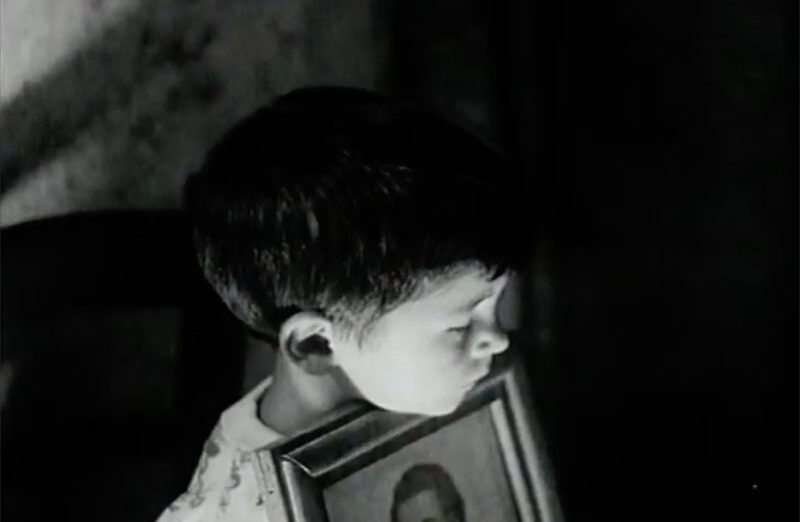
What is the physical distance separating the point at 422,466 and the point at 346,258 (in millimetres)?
135

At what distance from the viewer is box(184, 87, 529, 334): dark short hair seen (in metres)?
0.69

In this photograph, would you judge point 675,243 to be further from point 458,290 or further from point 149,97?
point 149,97

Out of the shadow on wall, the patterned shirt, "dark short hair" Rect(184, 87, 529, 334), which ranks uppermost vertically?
the shadow on wall

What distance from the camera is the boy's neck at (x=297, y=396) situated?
726 millimetres

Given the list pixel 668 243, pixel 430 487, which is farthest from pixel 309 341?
pixel 668 243

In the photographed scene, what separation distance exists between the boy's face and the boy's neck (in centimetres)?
1

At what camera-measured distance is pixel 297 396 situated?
73 cm

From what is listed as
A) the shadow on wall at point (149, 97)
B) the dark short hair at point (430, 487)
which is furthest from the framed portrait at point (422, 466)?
the shadow on wall at point (149, 97)

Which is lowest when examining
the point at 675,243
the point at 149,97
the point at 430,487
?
the point at 430,487

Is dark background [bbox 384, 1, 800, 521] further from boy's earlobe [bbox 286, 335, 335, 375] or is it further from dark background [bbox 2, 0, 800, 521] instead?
boy's earlobe [bbox 286, 335, 335, 375]

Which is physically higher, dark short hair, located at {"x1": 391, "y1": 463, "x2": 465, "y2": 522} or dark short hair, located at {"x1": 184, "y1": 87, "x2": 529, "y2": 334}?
→ dark short hair, located at {"x1": 184, "y1": 87, "x2": 529, "y2": 334}

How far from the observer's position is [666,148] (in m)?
0.77

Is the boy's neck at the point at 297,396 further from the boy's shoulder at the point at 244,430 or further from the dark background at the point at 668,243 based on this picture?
the dark background at the point at 668,243

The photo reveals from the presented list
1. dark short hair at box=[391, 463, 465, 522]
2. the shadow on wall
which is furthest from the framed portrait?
the shadow on wall
